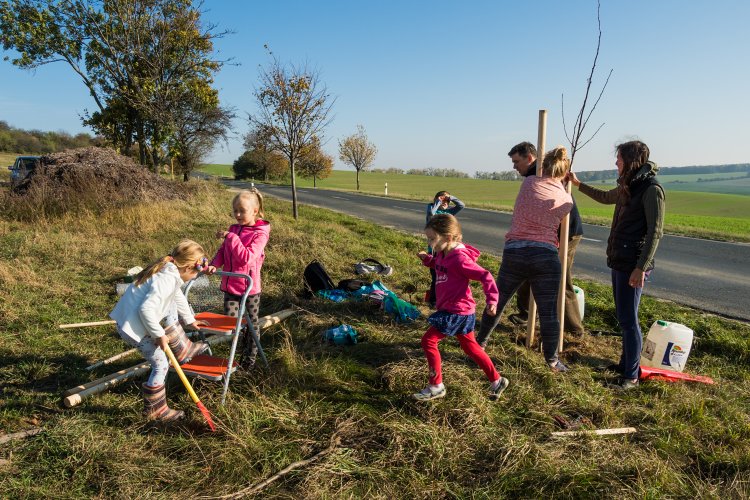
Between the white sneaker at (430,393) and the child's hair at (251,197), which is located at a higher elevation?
the child's hair at (251,197)

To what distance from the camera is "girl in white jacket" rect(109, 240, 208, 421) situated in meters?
3.14

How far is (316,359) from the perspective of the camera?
4.30 m

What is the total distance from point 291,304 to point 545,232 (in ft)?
10.9

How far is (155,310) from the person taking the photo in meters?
3.14

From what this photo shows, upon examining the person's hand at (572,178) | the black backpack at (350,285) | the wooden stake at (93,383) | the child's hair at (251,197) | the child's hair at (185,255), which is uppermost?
the person's hand at (572,178)

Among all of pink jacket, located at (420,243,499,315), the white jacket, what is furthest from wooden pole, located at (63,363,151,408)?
pink jacket, located at (420,243,499,315)

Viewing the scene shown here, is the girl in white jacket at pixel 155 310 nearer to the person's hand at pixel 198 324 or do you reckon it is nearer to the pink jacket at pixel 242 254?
the person's hand at pixel 198 324

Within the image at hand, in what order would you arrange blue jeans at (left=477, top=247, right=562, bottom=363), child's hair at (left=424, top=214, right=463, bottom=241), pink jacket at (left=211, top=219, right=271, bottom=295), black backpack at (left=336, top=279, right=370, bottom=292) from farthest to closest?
1. black backpack at (left=336, top=279, right=370, bottom=292)
2. blue jeans at (left=477, top=247, right=562, bottom=363)
3. pink jacket at (left=211, top=219, right=271, bottom=295)
4. child's hair at (left=424, top=214, right=463, bottom=241)

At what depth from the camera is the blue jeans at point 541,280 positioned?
4.10 m

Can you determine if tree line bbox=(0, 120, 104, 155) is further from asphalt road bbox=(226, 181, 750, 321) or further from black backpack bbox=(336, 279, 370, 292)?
black backpack bbox=(336, 279, 370, 292)

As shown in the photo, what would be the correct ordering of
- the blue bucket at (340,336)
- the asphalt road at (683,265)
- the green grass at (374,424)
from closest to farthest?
the green grass at (374,424)
the blue bucket at (340,336)
the asphalt road at (683,265)

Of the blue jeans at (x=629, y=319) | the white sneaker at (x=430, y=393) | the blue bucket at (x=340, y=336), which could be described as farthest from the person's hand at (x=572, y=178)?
the blue bucket at (x=340, y=336)

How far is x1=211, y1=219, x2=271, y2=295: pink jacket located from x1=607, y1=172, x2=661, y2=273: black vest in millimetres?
3093

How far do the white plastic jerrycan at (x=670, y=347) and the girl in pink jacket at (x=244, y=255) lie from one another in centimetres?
383
